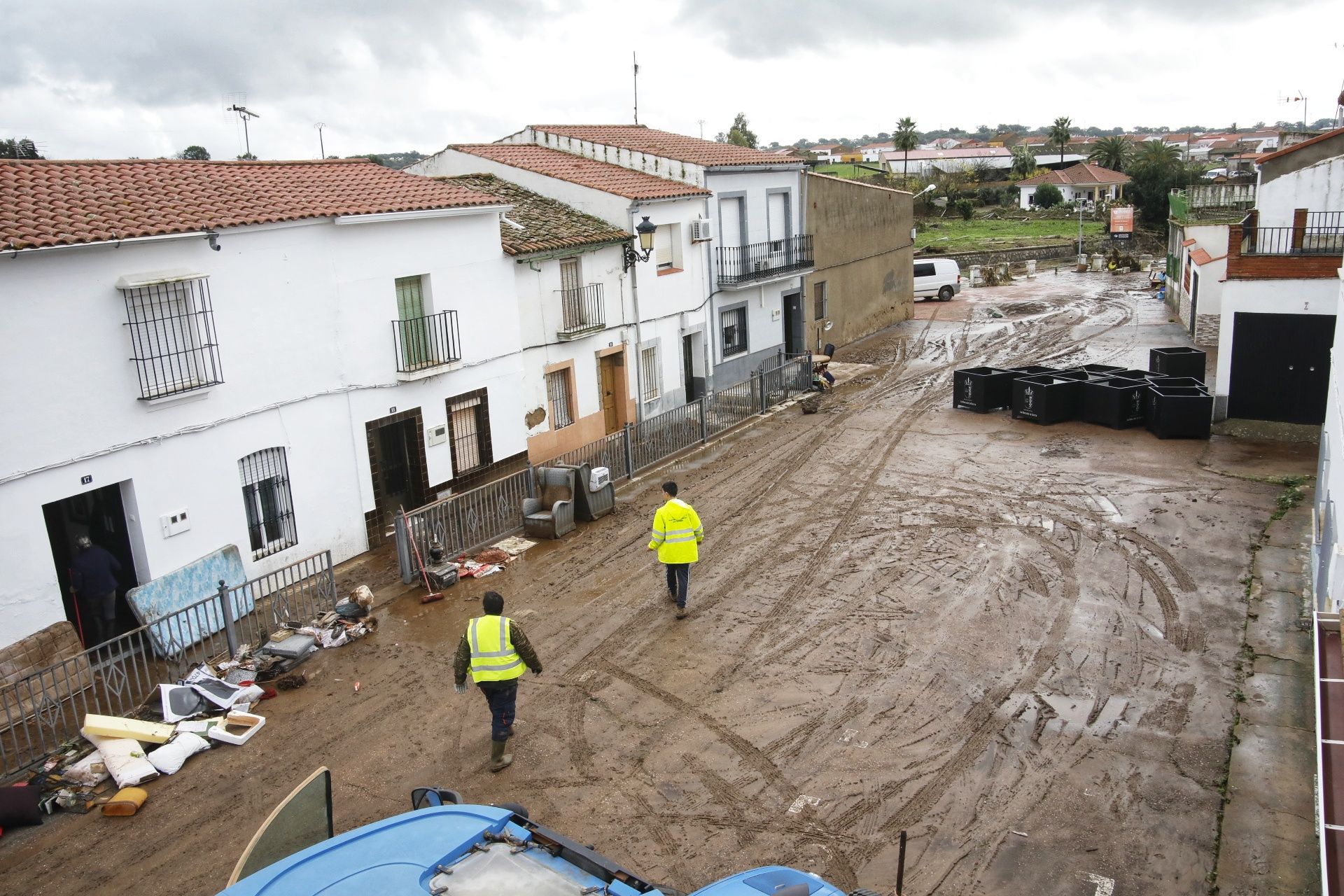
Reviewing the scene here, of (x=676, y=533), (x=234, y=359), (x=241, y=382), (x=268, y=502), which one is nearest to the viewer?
(x=676, y=533)

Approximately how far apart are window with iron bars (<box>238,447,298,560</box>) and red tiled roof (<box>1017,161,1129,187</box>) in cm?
6731

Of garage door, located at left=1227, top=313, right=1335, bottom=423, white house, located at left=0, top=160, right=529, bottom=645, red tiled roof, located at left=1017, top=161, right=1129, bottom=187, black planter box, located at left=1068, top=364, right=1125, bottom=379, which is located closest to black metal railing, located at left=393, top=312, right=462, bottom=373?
white house, located at left=0, top=160, right=529, bottom=645

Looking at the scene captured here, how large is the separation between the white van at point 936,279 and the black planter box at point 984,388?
1796 centimetres

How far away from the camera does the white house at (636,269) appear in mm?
20625

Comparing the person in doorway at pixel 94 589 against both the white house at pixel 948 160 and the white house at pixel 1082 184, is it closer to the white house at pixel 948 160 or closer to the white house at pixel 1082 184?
the white house at pixel 1082 184

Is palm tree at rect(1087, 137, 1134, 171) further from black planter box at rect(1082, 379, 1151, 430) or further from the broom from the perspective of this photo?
the broom

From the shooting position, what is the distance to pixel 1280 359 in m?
18.7

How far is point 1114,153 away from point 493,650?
8400 cm

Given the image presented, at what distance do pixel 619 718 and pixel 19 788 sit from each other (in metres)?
4.94

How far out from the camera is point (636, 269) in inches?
832

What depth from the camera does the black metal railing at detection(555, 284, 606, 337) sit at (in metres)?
19.1

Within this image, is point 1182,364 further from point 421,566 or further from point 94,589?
point 94,589

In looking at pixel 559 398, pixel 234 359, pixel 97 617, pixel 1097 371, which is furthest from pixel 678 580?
pixel 1097 371

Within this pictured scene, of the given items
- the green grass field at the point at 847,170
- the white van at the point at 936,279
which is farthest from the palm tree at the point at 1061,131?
the white van at the point at 936,279
